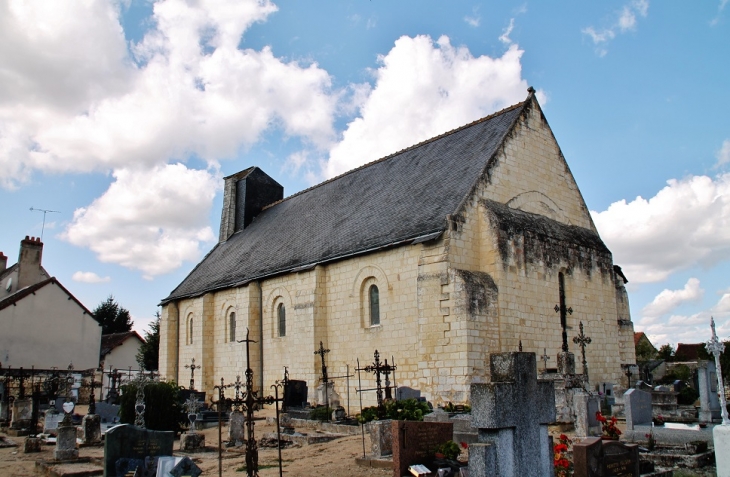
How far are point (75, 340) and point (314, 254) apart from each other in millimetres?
16431

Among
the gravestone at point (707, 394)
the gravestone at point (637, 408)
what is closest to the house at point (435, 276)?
the gravestone at point (637, 408)

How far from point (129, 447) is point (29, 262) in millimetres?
26567

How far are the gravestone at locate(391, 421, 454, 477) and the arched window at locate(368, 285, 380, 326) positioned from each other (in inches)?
374

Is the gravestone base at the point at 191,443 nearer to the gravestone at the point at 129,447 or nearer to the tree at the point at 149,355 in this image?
the gravestone at the point at 129,447

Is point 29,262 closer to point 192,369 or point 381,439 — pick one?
point 192,369

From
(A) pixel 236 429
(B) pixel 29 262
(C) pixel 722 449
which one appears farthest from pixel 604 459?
(B) pixel 29 262

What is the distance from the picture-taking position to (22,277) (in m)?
31.6

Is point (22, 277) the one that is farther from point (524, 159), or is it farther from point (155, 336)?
point (524, 159)

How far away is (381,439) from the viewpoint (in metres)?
10.1

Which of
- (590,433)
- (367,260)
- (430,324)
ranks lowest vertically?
(590,433)

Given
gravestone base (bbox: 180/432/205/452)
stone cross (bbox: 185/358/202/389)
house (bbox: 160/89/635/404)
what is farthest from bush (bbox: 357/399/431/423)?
stone cross (bbox: 185/358/202/389)

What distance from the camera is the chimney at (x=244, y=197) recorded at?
103 ft

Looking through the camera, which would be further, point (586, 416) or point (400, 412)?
point (586, 416)

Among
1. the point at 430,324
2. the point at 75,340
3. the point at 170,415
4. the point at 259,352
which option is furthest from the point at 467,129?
the point at 75,340
